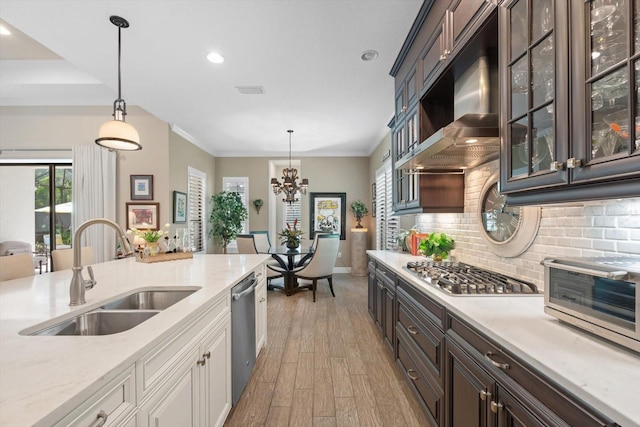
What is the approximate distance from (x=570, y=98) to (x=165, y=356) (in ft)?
5.63

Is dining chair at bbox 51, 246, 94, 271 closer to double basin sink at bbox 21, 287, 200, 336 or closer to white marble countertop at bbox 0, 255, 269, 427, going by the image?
white marble countertop at bbox 0, 255, 269, 427

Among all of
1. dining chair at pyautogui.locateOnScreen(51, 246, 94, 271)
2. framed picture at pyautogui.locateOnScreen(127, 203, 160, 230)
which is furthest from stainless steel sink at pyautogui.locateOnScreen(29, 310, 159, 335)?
framed picture at pyautogui.locateOnScreen(127, 203, 160, 230)

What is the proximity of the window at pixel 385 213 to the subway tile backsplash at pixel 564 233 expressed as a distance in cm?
214

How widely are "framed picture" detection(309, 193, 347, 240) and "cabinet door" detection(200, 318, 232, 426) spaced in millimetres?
4810

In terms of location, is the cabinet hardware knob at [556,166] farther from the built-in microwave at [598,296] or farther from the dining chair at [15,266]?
the dining chair at [15,266]

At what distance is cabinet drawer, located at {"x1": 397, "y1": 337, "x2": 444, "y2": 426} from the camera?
156 cm

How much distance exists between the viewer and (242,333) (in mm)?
2014

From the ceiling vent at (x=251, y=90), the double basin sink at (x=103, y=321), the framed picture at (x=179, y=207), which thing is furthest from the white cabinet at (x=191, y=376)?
the framed picture at (x=179, y=207)

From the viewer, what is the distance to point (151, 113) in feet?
14.2

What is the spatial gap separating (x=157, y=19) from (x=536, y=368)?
3054 millimetres

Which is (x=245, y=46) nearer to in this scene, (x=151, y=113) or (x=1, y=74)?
(x=151, y=113)

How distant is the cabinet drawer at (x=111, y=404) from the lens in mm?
659

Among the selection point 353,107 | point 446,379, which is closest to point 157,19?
point 353,107

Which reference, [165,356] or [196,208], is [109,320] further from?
[196,208]
